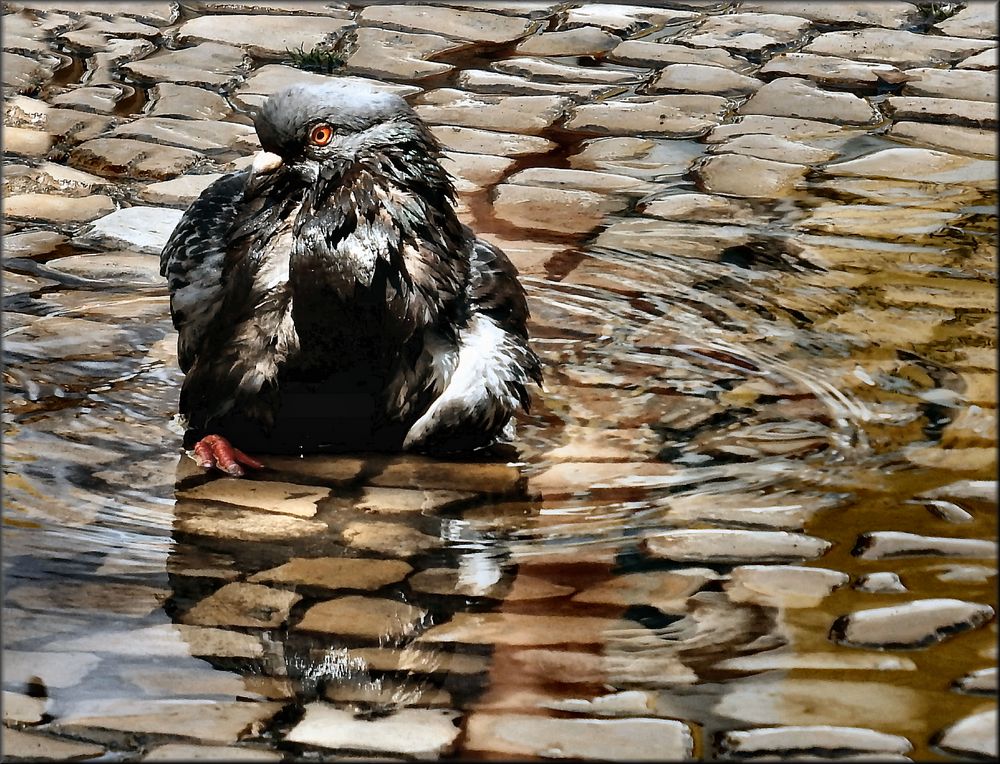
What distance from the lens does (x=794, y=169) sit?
7.14 metres

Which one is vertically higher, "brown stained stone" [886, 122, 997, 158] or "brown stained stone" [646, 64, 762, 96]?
"brown stained stone" [646, 64, 762, 96]

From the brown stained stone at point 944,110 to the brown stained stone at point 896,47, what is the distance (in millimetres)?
783

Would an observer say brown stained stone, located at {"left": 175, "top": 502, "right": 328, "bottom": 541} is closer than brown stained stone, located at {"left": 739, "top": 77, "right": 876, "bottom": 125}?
Yes

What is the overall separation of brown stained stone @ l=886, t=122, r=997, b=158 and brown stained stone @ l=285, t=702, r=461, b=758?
5.20 metres

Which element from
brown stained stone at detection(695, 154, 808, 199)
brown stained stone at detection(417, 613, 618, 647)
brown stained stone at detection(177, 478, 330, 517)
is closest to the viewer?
brown stained stone at detection(417, 613, 618, 647)

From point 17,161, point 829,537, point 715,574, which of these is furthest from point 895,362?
point 17,161

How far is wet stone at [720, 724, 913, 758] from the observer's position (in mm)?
2906

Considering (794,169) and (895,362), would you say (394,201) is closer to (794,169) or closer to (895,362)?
(895,362)

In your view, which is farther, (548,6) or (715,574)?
(548,6)

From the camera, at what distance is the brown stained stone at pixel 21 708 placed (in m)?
3.08

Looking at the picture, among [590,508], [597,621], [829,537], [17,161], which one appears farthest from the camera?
[17,161]

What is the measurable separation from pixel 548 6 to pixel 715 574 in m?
6.98

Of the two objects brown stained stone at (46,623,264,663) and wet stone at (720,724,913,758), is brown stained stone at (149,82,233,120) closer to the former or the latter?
brown stained stone at (46,623,264,663)

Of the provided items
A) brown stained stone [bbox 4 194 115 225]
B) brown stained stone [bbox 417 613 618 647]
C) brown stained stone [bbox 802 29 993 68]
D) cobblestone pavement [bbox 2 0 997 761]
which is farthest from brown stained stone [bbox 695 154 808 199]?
brown stained stone [bbox 417 613 618 647]
